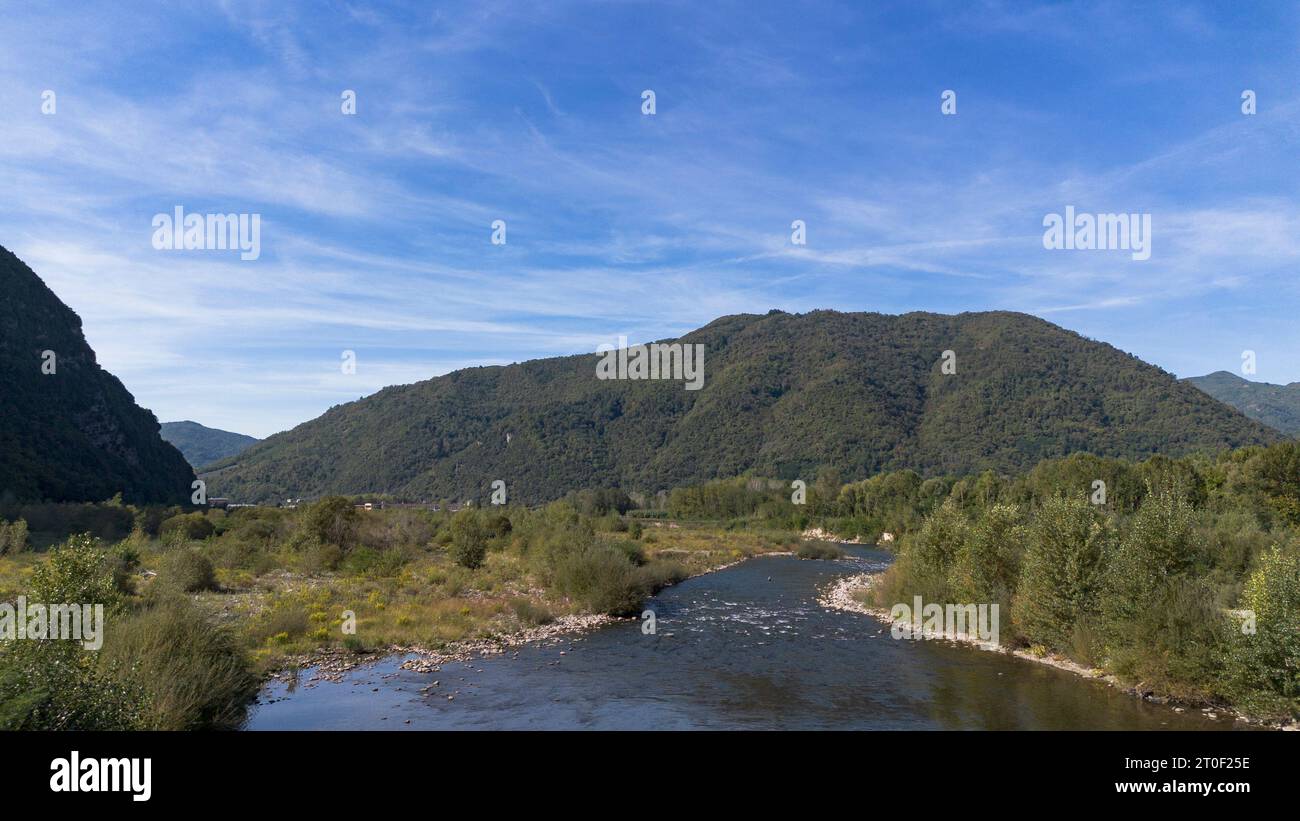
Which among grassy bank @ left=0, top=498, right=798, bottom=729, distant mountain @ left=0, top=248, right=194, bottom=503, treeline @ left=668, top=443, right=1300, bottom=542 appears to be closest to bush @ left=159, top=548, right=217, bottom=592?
grassy bank @ left=0, top=498, right=798, bottom=729

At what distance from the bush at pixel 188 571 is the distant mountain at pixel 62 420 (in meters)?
39.3

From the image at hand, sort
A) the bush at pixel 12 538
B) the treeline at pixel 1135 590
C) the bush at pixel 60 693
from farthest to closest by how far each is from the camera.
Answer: the bush at pixel 12 538, the treeline at pixel 1135 590, the bush at pixel 60 693

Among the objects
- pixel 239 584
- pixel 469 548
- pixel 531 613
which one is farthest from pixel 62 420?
pixel 531 613

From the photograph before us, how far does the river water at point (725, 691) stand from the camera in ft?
60.5

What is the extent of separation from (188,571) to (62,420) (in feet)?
219

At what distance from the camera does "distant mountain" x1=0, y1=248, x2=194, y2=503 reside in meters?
70.0

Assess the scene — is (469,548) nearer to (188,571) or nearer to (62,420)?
(188,571)

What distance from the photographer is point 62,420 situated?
3253 inches

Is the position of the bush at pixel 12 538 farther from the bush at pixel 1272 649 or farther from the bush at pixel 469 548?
the bush at pixel 1272 649

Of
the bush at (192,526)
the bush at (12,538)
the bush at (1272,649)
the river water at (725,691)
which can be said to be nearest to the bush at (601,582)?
the river water at (725,691)
